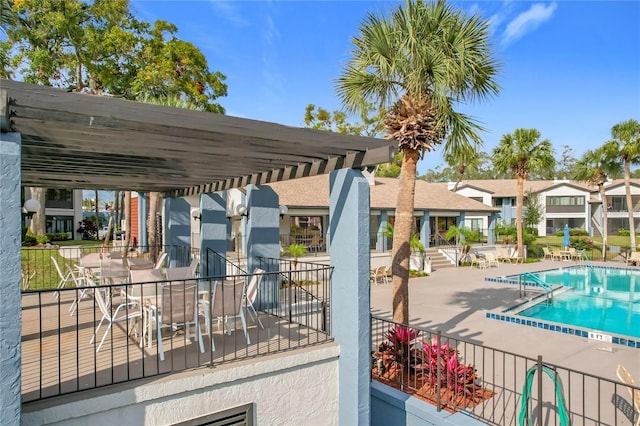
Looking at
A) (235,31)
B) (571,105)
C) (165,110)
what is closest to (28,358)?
(165,110)

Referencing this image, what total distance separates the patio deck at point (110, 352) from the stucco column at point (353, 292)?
627mm

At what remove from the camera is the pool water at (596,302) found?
1374 cm

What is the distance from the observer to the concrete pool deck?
9000 millimetres

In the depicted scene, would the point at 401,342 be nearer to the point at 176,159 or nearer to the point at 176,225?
the point at 176,159

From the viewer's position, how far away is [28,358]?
5.80 meters

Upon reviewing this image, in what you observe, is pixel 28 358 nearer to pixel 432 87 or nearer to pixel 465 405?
pixel 465 405

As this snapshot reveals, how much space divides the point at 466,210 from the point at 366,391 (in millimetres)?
28148

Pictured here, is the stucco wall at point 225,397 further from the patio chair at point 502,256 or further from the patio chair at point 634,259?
the patio chair at point 634,259

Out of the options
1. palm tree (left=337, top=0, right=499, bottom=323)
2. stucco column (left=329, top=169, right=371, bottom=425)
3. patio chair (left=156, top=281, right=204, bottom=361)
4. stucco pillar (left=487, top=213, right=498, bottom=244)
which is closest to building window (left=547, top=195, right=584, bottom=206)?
stucco pillar (left=487, top=213, right=498, bottom=244)

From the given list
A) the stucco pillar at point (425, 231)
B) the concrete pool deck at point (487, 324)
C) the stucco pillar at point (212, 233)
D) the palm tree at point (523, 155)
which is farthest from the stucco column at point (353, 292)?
the palm tree at point (523, 155)

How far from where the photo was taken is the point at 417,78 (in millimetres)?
8609

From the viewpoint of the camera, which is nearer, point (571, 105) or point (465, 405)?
point (465, 405)

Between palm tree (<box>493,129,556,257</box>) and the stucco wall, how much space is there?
26.1 meters

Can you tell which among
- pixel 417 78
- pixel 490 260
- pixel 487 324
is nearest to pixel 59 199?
pixel 490 260
